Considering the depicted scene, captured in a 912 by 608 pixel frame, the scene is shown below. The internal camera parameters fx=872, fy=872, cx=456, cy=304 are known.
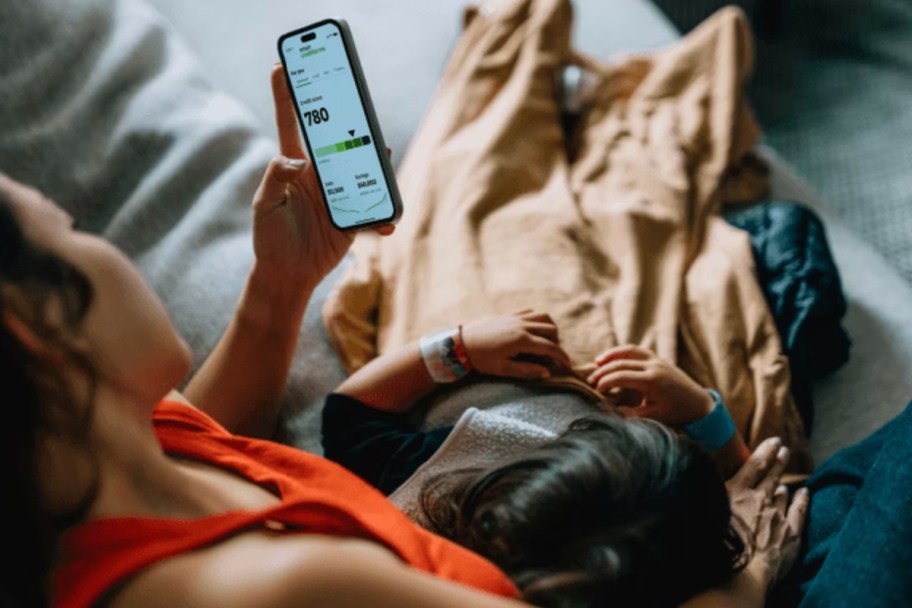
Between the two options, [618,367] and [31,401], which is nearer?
[31,401]

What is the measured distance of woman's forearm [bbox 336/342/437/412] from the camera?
844mm

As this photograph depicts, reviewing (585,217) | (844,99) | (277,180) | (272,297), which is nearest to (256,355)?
(272,297)

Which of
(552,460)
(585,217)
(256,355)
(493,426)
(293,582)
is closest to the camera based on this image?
(293,582)

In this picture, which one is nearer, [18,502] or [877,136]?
[18,502]

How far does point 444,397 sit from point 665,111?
51 centimetres

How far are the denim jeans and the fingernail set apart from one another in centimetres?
58

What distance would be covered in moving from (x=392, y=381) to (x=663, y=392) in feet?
0.84

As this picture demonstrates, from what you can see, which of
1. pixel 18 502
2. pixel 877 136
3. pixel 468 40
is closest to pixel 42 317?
pixel 18 502

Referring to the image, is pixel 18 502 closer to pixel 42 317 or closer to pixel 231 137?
pixel 42 317

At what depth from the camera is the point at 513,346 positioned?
0.82 meters

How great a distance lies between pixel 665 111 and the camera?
3.67 feet

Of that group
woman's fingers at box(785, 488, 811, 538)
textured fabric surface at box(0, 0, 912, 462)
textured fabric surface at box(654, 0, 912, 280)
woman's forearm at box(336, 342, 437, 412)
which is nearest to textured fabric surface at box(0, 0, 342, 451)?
textured fabric surface at box(0, 0, 912, 462)

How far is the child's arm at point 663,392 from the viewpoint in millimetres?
810

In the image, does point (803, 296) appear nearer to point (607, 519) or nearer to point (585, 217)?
point (585, 217)
